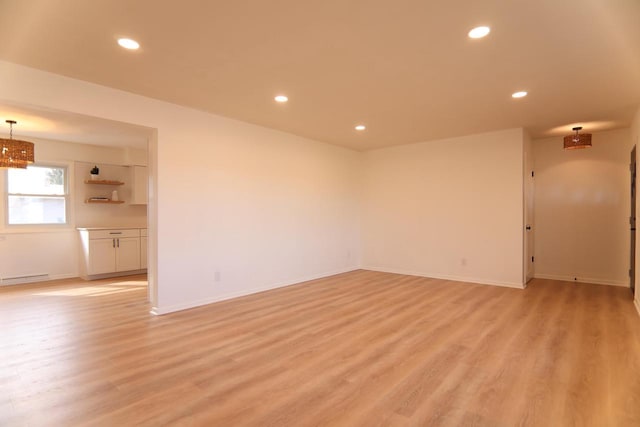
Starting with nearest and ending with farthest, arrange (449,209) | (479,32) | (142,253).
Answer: (479,32), (449,209), (142,253)

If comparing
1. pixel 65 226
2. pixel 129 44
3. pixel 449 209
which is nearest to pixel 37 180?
pixel 65 226

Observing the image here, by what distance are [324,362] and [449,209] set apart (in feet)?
13.9

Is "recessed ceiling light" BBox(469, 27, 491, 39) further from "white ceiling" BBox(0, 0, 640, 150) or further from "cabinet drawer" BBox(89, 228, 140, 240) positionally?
"cabinet drawer" BBox(89, 228, 140, 240)

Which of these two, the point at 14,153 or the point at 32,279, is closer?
the point at 14,153

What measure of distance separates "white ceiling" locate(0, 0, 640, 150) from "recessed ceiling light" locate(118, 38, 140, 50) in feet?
0.20

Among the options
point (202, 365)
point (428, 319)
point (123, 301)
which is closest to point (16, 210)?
point (123, 301)

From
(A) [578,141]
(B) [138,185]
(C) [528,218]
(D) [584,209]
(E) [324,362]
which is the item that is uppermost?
(A) [578,141]

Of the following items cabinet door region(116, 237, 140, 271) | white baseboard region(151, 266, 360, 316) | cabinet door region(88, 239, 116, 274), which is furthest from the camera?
cabinet door region(116, 237, 140, 271)

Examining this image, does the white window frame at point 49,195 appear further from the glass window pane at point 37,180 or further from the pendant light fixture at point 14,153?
the pendant light fixture at point 14,153

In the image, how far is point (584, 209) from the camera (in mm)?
5680

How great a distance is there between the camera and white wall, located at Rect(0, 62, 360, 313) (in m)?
3.53

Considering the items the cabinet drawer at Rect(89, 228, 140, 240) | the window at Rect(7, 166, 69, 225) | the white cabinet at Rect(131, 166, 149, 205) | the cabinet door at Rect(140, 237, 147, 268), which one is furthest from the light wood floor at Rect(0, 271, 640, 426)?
the white cabinet at Rect(131, 166, 149, 205)

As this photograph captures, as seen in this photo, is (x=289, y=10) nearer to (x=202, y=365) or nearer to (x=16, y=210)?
(x=202, y=365)

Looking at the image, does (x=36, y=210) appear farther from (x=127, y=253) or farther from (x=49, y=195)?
(x=127, y=253)
